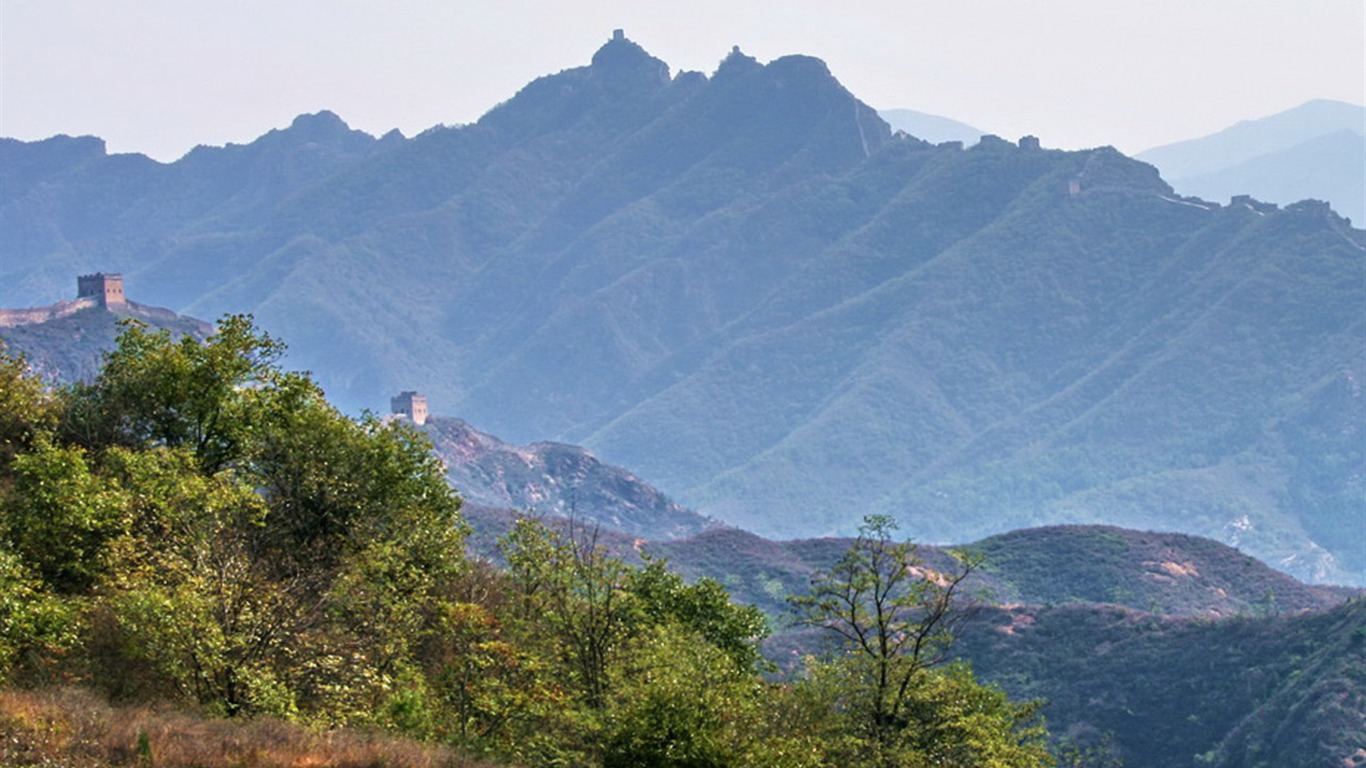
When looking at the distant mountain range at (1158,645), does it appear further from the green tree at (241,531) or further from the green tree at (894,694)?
the green tree at (894,694)

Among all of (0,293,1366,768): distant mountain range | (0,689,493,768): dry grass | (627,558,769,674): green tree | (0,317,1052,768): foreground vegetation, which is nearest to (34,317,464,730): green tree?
(0,317,1052,768): foreground vegetation

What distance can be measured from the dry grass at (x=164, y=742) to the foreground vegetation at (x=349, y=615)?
9 cm

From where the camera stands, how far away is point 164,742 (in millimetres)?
26953

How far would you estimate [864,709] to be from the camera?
3644cm

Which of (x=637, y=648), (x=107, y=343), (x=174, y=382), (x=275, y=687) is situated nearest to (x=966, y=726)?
(x=637, y=648)

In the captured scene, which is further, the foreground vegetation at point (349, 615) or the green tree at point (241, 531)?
the green tree at point (241, 531)

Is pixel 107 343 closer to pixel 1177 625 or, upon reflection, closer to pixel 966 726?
pixel 1177 625

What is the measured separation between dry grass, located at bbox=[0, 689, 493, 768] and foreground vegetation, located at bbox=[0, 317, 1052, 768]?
0.09 meters

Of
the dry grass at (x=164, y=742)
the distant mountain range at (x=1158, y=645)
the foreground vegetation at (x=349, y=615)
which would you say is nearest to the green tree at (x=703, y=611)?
the foreground vegetation at (x=349, y=615)

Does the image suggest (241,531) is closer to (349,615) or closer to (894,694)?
(349,615)

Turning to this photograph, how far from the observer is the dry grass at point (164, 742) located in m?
25.9

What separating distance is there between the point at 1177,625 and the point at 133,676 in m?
75.3

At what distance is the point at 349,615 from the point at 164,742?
899cm

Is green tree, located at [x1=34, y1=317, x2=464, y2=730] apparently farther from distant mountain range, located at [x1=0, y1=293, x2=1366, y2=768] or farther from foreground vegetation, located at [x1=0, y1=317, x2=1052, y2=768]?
distant mountain range, located at [x1=0, y1=293, x2=1366, y2=768]
